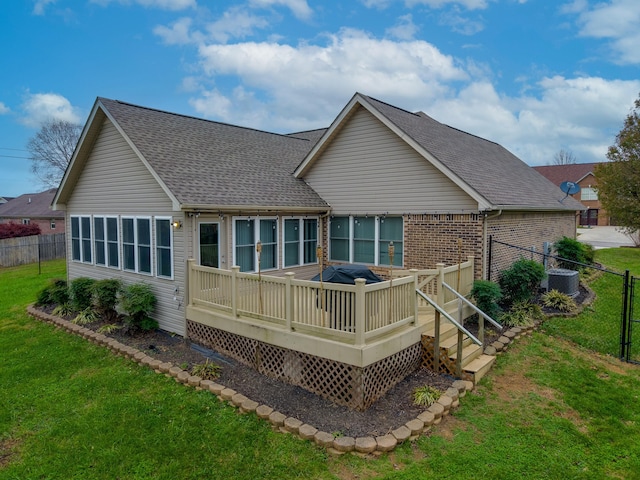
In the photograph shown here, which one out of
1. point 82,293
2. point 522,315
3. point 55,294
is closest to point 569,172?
point 522,315

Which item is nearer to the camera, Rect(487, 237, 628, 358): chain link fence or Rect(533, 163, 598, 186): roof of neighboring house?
Rect(487, 237, 628, 358): chain link fence

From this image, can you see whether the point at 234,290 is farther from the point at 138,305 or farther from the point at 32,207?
the point at 32,207

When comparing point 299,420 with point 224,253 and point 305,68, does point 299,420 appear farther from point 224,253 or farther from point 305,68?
point 305,68

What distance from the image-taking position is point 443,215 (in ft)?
32.8

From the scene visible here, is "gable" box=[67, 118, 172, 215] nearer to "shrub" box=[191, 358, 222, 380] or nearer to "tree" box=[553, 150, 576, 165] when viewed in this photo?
"shrub" box=[191, 358, 222, 380]

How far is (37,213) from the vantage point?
125ft

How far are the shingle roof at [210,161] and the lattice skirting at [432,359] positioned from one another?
5.25 m

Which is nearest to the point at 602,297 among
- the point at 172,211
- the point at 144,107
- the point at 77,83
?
the point at 172,211

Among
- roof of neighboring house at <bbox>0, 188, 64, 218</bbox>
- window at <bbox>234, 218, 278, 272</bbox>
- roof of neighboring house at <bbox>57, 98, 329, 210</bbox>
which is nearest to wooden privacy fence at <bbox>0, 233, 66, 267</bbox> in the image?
roof of neighboring house at <bbox>0, 188, 64, 218</bbox>

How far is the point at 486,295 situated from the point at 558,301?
3.62 meters

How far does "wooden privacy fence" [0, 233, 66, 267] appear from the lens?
2342 cm

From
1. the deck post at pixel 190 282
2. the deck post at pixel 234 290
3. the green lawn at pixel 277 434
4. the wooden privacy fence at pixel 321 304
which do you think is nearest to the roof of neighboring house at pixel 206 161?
the deck post at pixel 190 282

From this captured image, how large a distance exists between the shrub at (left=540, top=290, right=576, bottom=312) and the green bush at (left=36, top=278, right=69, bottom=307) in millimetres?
14012

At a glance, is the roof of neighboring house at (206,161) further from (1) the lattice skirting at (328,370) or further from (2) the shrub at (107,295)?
(2) the shrub at (107,295)
